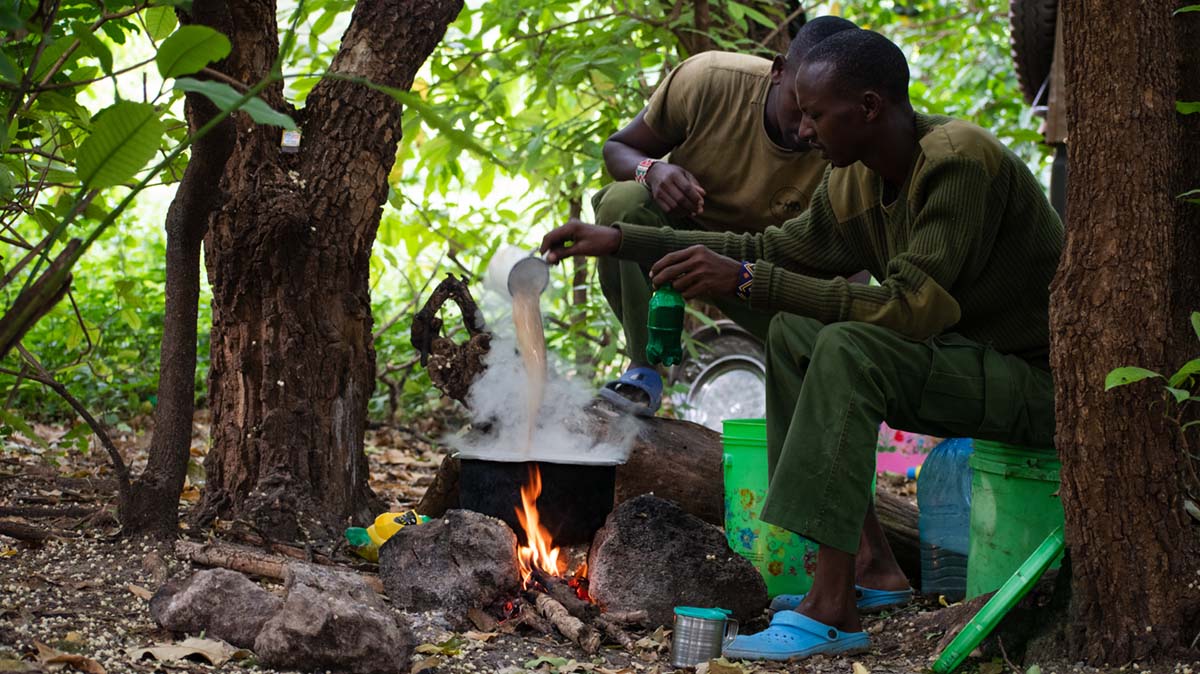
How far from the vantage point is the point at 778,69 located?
4.15m

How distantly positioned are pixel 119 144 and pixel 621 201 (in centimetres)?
240

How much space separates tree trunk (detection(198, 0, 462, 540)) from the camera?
3428mm

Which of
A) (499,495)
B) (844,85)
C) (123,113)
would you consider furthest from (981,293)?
(123,113)

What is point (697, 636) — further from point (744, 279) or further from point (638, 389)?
point (638, 389)

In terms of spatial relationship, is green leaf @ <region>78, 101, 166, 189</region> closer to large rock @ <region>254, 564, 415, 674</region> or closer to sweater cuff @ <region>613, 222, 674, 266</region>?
large rock @ <region>254, 564, 415, 674</region>

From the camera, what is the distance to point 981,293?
3100 millimetres

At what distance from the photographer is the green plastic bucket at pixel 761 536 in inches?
137

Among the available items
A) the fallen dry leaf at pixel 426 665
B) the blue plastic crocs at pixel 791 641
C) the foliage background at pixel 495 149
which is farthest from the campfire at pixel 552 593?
the foliage background at pixel 495 149

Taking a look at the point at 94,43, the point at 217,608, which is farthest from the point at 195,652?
the point at 94,43

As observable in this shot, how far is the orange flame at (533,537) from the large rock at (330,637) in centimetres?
84

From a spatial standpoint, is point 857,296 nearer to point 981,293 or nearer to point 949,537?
point 981,293

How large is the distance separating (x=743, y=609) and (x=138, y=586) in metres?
1.52

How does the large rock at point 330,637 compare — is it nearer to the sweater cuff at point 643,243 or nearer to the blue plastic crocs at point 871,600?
the blue plastic crocs at point 871,600

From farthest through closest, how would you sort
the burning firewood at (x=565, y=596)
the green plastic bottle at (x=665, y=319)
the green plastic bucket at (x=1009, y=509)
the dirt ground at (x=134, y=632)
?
the green plastic bottle at (x=665, y=319) < the burning firewood at (x=565, y=596) < the green plastic bucket at (x=1009, y=509) < the dirt ground at (x=134, y=632)
